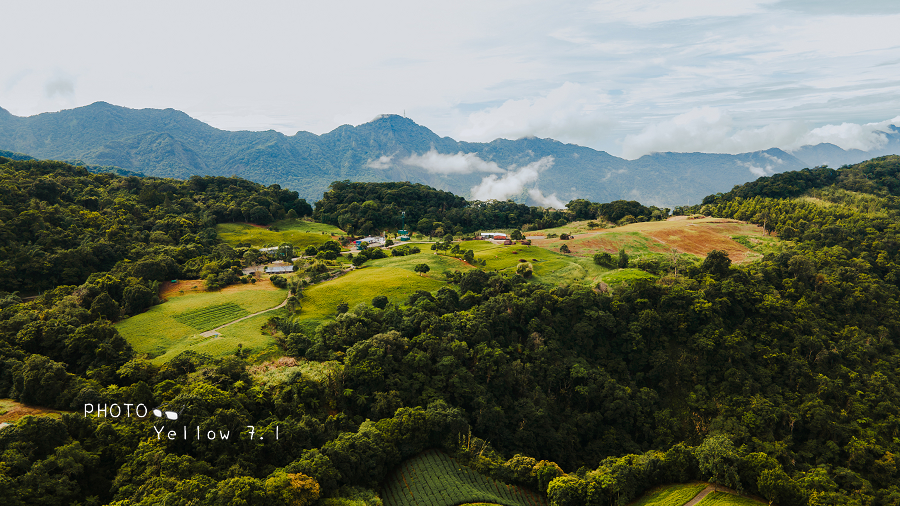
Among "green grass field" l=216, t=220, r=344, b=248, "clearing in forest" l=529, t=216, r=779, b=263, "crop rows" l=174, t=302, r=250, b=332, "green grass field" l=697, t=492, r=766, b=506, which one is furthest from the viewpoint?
"green grass field" l=216, t=220, r=344, b=248

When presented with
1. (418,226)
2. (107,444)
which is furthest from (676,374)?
(418,226)

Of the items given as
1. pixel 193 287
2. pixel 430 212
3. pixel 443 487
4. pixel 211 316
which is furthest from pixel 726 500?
pixel 430 212

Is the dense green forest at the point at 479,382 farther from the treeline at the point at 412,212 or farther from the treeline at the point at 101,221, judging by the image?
the treeline at the point at 412,212

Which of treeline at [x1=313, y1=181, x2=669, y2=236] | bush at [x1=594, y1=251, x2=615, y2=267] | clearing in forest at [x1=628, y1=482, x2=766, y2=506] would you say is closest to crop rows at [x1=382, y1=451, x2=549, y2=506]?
clearing in forest at [x1=628, y1=482, x2=766, y2=506]

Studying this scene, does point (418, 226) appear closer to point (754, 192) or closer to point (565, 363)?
point (565, 363)

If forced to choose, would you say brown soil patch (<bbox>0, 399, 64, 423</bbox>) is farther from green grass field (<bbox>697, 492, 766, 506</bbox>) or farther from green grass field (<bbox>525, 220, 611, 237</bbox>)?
green grass field (<bbox>525, 220, 611, 237</bbox>)

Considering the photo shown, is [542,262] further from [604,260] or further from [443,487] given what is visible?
[443,487]

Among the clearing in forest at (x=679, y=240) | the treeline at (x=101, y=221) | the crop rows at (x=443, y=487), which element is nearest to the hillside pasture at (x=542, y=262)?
the clearing in forest at (x=679, y=240)

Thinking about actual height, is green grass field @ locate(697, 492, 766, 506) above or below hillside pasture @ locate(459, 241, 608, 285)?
below
